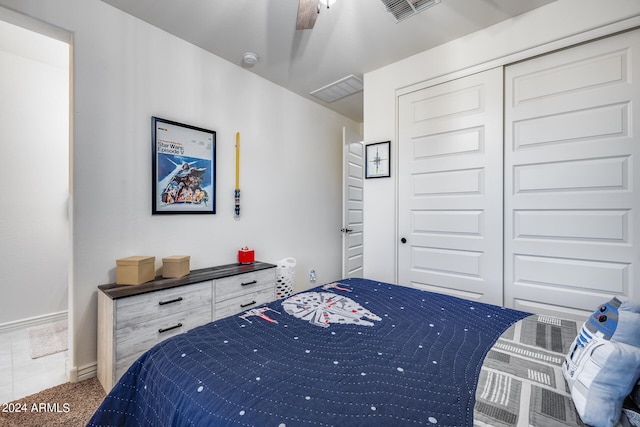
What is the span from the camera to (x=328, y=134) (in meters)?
3.90

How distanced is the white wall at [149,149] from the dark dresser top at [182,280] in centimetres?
14

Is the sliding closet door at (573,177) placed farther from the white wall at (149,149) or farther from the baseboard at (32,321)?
the baseboard at (32,321)

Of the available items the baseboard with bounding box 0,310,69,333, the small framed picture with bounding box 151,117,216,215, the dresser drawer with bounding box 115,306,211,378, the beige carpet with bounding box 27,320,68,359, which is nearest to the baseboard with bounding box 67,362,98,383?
the dresser drawer with bounding box 115,306,211,378

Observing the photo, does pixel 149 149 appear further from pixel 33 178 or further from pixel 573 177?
pixel 573 177

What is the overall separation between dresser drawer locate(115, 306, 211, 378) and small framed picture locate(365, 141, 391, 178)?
2075mm

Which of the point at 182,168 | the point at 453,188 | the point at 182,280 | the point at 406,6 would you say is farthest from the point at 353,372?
the point at 406,6

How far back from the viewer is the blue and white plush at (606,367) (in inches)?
27.2

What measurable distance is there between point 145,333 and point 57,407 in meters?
0.58

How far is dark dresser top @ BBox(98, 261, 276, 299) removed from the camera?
1.75m

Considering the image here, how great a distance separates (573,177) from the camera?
1928 millimetres

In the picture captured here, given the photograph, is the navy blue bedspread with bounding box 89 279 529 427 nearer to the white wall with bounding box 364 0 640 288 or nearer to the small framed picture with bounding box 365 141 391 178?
the white wall with bounding box 364 0 640 288

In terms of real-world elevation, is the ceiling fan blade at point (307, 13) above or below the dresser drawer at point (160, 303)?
above

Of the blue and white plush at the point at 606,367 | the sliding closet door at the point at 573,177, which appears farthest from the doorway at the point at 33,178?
the sliding closet door at the point at 573,177

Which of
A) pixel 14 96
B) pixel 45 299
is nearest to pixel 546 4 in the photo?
pixel 14 96
